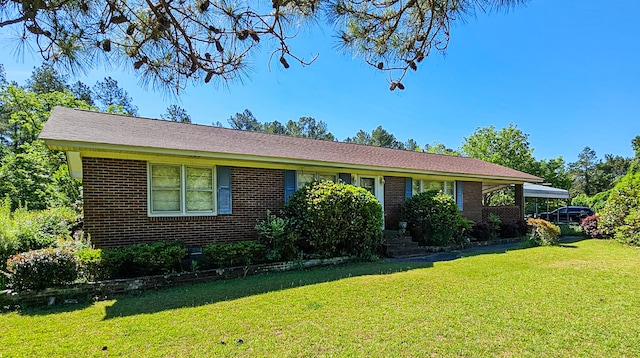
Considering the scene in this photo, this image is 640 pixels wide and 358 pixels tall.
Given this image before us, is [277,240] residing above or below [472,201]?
below

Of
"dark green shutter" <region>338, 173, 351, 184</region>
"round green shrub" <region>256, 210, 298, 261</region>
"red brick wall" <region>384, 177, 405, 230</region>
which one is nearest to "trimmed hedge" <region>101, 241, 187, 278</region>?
"round green shrub" <region>256, 210, 298, 261</region>

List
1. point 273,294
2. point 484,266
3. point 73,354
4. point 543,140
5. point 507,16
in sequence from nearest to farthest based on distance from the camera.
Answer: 1. point 73,354
2. point 507,16
3. point 273,294
4. point 484,266
5. point 543,140

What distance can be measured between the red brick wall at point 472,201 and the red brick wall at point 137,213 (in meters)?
10.0

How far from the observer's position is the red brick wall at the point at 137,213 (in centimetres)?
762

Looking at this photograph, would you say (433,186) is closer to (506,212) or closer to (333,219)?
(506,212)

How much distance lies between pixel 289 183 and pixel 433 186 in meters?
7.13

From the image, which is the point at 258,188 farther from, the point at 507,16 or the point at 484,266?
the point at 507,16

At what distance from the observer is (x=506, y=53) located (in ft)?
38.7

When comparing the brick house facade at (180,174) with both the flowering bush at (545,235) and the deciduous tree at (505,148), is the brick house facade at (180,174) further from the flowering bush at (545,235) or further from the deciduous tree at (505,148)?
the deciduous tree at (505,148)

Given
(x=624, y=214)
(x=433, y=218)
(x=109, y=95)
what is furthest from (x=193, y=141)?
(x=109, y=95)

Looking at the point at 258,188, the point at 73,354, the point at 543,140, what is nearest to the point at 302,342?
the point at 73,354

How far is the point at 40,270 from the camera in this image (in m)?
5.76

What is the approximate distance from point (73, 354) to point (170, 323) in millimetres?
1131

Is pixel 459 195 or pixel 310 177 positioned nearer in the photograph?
pixel 310 177
